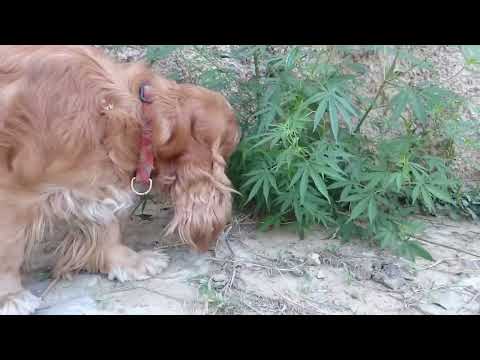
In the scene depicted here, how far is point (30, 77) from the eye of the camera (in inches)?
103

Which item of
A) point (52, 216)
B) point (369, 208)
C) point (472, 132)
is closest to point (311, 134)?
point (369, 208)

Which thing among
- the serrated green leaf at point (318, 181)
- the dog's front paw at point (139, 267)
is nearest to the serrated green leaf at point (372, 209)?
the serrated green leaf at point (318, 181)

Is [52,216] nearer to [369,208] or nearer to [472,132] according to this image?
[369,208]

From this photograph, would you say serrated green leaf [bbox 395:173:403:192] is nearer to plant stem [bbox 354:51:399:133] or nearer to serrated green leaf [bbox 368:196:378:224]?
serrated green leaf [bbox 368:196:378:224]

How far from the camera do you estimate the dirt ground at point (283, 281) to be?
111 inches

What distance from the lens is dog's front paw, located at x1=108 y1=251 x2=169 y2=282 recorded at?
10.2 ft

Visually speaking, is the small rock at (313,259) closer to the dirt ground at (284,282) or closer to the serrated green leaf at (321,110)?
the dirt ground at (284,282)

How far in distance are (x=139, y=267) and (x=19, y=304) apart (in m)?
0.69

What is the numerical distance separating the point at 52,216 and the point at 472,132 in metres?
2.84

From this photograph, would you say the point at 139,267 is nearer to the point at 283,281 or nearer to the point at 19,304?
the point at 19,304

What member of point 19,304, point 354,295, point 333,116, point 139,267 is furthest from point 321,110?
point 19,304

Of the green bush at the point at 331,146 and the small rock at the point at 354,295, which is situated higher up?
the green bush at the point at 331,146

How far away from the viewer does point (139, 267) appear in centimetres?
316

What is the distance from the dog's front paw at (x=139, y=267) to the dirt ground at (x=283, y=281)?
0.04 m
